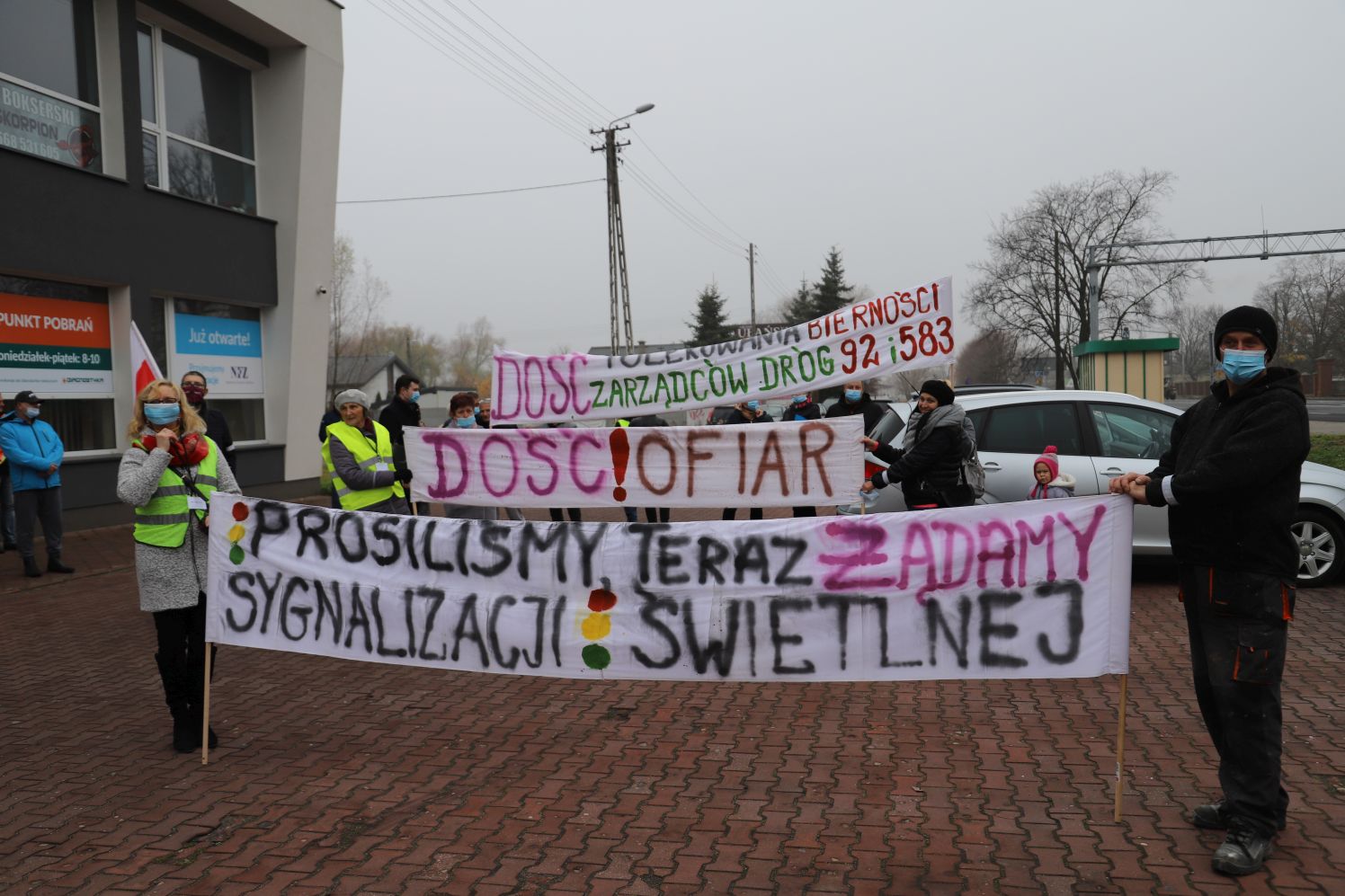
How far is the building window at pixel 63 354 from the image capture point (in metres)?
12.8

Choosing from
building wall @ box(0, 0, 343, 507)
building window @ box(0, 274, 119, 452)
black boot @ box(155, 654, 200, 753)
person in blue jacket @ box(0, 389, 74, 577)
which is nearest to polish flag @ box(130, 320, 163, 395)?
black boot @ box(155, 654, 200, 753)

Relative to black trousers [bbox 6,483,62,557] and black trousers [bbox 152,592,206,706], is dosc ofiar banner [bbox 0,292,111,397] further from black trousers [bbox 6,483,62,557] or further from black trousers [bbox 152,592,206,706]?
black trousers [bbox 152,592,206,706]

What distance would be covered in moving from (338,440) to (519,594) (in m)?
2.48

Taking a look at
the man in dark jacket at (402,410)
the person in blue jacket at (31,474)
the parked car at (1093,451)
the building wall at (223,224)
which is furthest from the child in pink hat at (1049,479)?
the building wall at (223,224)

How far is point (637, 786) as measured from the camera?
4.54 metres

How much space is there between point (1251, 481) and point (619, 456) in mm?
4516

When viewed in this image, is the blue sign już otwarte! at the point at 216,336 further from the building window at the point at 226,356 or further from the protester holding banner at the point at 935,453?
the protester holding banner at the point at 935,453

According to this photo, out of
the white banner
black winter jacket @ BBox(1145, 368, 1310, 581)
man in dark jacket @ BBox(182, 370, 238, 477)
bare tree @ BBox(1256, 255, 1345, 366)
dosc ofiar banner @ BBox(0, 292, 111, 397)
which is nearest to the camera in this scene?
black winter jacket @ BBox(1145, 368, 1310, 581)

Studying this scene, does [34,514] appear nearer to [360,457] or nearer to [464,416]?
[464,416]

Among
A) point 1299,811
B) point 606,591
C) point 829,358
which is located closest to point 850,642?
point 606,591

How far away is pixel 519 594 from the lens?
4.90 metres

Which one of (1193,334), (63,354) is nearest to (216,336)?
(63,354)

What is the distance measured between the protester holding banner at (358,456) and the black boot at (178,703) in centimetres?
189

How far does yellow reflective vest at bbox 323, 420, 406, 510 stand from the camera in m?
6.74
